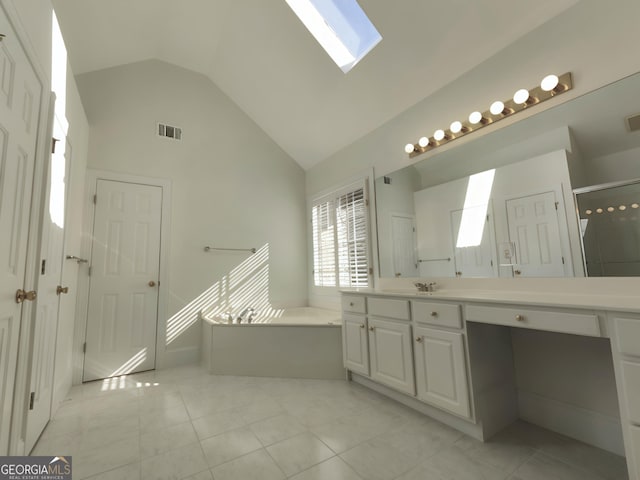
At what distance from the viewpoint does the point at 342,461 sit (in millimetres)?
1530

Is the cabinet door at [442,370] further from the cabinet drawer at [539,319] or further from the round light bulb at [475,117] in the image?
the round light bulb at [475,117]

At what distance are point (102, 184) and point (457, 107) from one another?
3352mm

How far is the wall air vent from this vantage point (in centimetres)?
337

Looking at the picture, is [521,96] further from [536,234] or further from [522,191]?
[536,234]

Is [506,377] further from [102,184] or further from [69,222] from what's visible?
[102,184]

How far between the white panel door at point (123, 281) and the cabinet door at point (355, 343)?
202cm

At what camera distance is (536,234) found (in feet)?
5.92

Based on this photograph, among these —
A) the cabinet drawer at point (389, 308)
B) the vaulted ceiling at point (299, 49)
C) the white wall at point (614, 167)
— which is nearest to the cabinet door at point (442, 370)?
the cabinet drawer at point (389, 308)

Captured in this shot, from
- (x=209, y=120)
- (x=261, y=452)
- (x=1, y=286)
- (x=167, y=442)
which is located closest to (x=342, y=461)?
(x=261, y=452)

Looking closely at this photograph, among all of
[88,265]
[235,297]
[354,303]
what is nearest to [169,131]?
[88,265]

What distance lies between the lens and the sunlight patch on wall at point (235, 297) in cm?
327

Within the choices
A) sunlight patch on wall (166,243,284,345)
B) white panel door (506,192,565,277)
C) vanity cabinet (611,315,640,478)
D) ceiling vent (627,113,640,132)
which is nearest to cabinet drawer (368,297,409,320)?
white panel door (506,192,565,277)

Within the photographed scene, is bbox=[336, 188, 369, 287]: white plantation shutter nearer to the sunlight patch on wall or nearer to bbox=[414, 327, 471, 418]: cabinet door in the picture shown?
the sunlight patch on wall

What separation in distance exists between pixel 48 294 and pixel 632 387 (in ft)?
9.87
